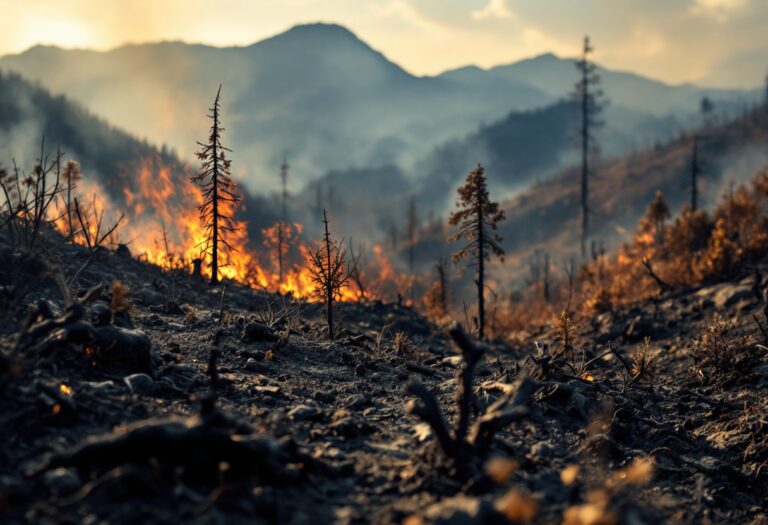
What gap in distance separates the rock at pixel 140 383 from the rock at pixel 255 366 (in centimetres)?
235

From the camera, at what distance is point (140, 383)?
6.93 meters

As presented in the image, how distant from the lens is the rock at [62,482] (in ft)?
14.5

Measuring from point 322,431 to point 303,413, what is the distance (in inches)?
20.6

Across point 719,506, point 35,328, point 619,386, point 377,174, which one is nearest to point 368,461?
point 35,328

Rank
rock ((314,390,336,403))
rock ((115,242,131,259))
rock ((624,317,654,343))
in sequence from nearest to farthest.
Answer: rock ((314,390,336,403))
rock ((624,317,654,343))
rock ((115,242,131,259))

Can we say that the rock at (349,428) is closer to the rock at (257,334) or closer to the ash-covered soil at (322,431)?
the ash-covered soil at (322,431)

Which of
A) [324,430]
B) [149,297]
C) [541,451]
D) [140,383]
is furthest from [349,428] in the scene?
[149,297]

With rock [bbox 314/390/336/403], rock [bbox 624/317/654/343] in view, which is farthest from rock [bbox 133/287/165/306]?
rock [bbox 624/317/654/343]

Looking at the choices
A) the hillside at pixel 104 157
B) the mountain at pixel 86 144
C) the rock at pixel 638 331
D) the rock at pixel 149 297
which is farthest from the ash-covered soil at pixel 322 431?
the mountain at pixel 86 144

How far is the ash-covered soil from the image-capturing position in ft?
14.8

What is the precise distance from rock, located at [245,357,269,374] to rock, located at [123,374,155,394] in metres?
2.35

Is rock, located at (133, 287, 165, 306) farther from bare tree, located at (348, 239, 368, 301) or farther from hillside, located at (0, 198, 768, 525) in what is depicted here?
bare tree, located at (348, 239, 368, 301)

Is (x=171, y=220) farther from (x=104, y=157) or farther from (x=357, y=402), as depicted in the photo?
(x=357, y=402)

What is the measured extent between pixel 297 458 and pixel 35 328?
12.0 feet
